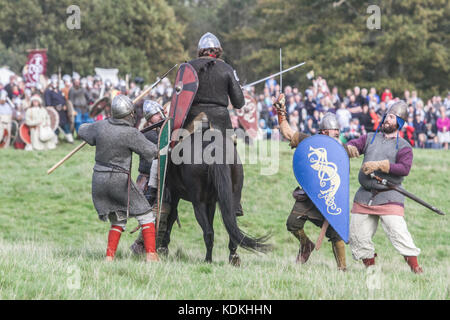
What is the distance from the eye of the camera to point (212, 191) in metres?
7.32

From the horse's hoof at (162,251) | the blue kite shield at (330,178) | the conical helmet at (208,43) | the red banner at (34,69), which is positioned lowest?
the horse's hoof at (162,251)

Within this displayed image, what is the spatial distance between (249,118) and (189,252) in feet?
31.6

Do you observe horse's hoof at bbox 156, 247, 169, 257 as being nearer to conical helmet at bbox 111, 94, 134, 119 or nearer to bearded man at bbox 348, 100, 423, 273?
conical helmet at bbox 111, 94, 134, 119

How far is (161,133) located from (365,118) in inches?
518

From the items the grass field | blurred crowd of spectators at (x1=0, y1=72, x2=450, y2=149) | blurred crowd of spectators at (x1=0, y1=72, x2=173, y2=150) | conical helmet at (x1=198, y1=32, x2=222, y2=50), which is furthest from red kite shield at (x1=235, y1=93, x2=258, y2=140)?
conical helmet at (x1=198, y1=32, x2=222, y2=50)

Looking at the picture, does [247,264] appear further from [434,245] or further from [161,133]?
[434,245]

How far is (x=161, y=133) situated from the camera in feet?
23.2

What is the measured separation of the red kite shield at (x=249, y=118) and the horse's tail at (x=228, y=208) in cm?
1018

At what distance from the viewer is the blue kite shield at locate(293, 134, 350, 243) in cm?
701

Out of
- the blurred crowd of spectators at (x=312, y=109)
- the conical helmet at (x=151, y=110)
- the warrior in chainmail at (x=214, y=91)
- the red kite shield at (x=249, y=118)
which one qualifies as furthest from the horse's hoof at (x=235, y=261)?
the blurred crowd of spectators at (x=312, y=109)

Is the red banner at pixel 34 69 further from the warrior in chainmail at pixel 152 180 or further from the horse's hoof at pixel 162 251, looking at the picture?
the horse's hoof at pixel 162 251

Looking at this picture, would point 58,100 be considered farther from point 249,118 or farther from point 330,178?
point 330,178

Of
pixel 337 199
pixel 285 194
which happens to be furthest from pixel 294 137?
pixel 285 194

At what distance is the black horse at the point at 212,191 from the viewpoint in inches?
275
